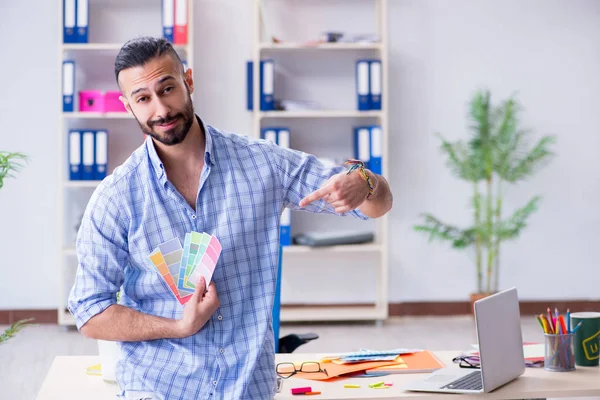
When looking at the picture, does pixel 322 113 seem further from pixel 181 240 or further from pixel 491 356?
pixel 181 240

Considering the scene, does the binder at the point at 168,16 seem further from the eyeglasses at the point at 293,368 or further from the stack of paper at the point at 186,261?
the stack of paper at the point at 186,261

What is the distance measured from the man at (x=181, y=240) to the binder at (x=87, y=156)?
11.6 ft

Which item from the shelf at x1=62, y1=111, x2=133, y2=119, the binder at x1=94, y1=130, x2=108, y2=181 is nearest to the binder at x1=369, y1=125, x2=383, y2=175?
the shelf at x1=62, y1=111, x2=133, y2=119

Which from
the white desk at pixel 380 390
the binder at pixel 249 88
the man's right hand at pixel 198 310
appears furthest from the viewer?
the binder at pixel 249 88

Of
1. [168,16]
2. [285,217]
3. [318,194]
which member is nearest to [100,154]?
[168,16]

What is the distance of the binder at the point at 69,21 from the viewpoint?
211 inches

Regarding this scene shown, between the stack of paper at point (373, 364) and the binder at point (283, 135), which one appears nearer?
the stack of paper at point (373, 364)

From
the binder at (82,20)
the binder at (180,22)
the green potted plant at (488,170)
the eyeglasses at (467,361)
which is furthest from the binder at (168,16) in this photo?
the eyeglasses at (467,361)

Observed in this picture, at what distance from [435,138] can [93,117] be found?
7.45ft

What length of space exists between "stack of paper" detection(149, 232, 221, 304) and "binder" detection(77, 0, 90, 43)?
153 inches

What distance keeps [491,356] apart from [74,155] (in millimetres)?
3838

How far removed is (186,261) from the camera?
1.81m

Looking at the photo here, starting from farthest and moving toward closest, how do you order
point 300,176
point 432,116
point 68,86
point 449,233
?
1. point 432,116
2. point 449,233
3. point 68,86
4. point 300,176

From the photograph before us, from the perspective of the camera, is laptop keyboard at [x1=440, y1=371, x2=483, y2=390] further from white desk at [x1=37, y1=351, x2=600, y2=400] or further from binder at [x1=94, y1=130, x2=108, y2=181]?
binder at [x1=94, y1=130, x2=108, y2=181]
